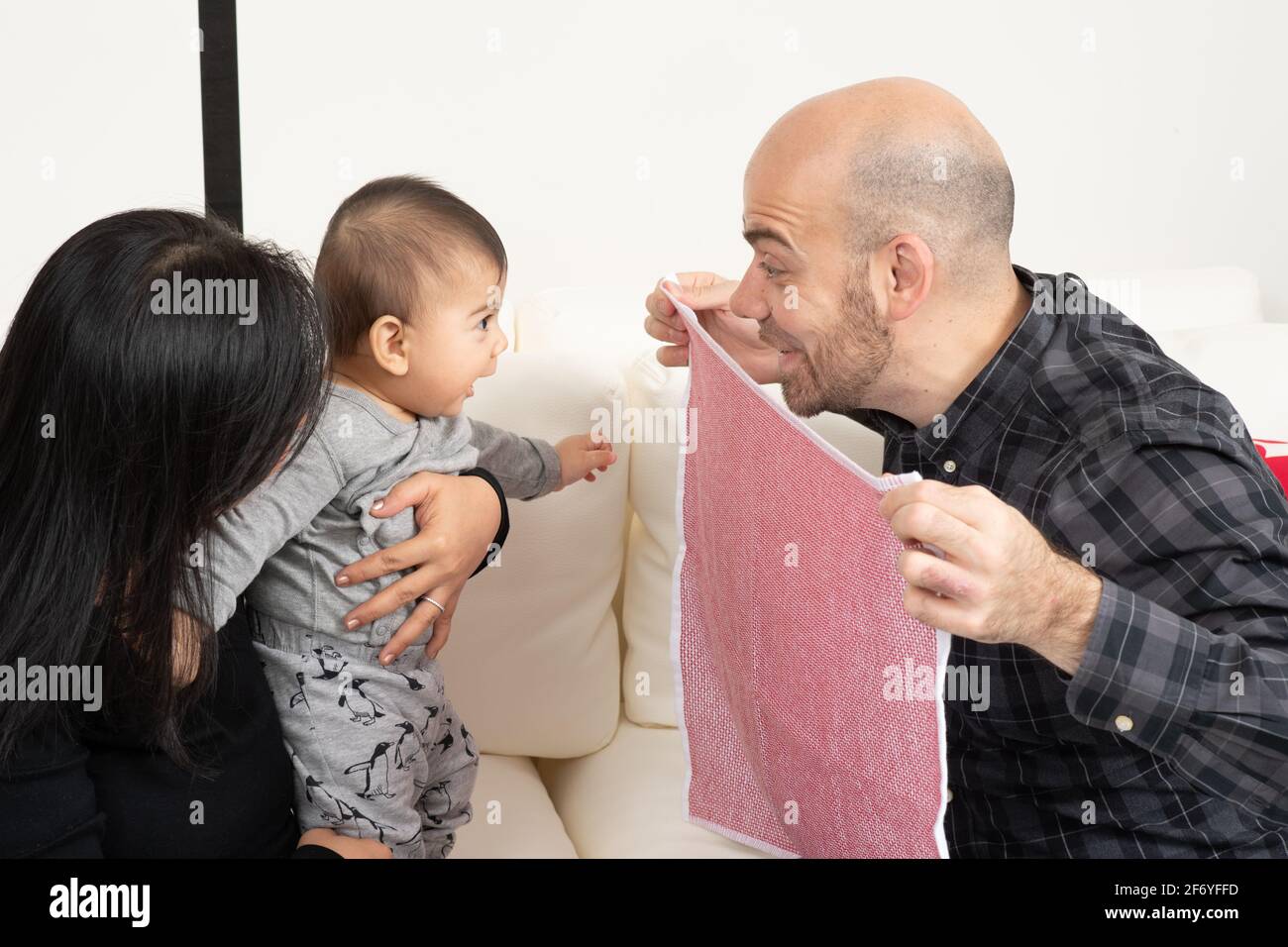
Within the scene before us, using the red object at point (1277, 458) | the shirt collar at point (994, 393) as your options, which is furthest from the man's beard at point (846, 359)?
the red object at point (1277, 458)

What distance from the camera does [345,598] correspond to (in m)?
1.26

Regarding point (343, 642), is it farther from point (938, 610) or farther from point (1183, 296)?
point (1183, 296)

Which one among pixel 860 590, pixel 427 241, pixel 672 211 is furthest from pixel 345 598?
pixel 672 211

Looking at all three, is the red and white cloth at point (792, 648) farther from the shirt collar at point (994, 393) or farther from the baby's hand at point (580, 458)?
the shirt collar at point (994, 393)

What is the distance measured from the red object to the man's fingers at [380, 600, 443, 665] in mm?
1122

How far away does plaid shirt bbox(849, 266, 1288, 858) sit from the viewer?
1.03m

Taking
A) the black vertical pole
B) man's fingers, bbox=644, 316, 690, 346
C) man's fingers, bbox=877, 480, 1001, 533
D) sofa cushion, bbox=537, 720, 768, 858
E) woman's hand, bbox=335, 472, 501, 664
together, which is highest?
the black vertical pole

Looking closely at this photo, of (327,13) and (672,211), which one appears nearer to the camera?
(327,13)

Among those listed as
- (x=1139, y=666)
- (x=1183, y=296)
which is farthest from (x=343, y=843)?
(x=1183, y=296)

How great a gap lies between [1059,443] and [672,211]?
1026mm

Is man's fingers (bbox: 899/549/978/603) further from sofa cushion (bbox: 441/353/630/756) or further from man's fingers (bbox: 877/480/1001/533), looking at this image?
sofa cushion (bbox: 441/353/630/756)

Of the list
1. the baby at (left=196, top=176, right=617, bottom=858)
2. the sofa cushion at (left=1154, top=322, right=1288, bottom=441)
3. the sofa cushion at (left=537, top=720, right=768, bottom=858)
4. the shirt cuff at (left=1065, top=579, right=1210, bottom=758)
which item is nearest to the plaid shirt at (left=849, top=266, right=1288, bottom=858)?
the shirt cuff at (left=1065, top=579, right=1210, bottom=758)

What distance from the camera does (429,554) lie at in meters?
1.27
